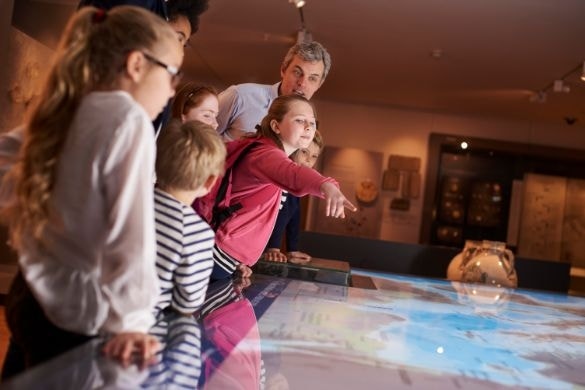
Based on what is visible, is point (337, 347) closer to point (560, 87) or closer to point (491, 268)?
point (491, 268)

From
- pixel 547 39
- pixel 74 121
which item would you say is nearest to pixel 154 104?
pixel 74 121

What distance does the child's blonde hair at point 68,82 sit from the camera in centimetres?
102

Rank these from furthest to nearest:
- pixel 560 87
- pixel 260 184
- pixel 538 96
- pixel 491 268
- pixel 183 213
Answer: pixel 538 96 → pixel 560 87 → pixel 491 268 → pixel 260 184 → pixel 183 213

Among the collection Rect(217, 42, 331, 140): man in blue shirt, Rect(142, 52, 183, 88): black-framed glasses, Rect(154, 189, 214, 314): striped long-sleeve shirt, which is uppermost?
Rect(217, 42, 331, 140): man in blue shirt

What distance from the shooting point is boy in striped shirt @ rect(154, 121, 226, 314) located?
119 centimetres

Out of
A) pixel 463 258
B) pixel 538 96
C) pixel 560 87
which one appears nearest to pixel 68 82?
pixel 463 258

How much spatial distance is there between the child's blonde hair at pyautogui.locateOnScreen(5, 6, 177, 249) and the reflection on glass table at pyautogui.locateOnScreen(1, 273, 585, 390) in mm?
271

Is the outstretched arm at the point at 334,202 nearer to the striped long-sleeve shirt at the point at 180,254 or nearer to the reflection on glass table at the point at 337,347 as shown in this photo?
the reflection on glass table at the point at 337,347

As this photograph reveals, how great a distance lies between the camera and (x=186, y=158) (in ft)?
4.13

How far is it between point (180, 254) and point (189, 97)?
1186mm

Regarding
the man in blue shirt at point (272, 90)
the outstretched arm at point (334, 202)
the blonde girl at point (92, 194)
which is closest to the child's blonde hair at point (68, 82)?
the blonde girl at point (92, 194)

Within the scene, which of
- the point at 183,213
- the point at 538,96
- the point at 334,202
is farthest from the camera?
the point at 538,96

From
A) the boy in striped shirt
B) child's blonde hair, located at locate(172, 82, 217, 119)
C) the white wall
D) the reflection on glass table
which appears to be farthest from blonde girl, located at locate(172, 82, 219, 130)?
the white wall

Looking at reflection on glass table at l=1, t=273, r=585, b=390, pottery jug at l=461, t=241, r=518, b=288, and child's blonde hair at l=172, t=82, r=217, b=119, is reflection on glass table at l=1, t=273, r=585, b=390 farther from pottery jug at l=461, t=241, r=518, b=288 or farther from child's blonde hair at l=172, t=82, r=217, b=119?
pottery jug at l=461, t=241, r=518, b=288
